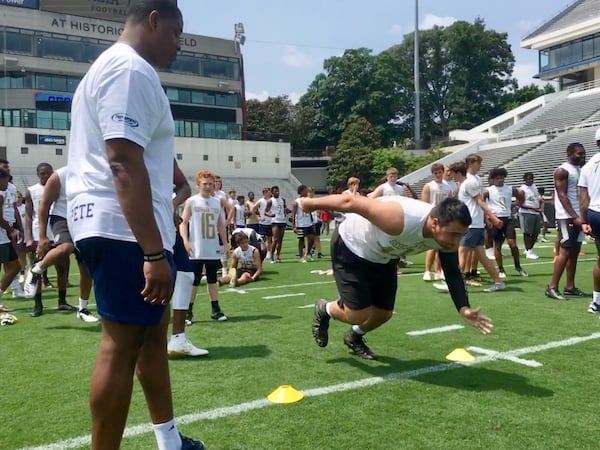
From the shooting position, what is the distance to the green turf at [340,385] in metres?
3.50

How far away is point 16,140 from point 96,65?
4319 cm

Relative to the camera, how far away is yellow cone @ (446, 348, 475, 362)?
16.9ft

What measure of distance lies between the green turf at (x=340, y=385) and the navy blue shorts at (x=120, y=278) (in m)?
1.27

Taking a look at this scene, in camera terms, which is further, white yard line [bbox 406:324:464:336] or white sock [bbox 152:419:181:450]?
white yard line [bbox 406:324:464:336]

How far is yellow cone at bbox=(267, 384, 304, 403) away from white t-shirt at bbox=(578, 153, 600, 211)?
4594mm

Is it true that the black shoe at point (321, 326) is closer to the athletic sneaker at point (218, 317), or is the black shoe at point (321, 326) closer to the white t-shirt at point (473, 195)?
the athletic sneaker at point (218, 317)

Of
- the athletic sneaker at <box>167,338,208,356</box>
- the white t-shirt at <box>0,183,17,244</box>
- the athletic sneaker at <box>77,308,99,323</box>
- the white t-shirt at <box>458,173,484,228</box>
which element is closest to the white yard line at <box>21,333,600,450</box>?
the athletic sneaker at <box>167,338,208,356</box>

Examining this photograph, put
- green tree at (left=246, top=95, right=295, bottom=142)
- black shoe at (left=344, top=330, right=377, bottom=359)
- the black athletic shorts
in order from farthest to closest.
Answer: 1. green tree at (left=246, top=95, right=295, bottom=142)
2. black shoe at (left=344, top=330, right=377, bottom=359)
3. the black athletic shorts

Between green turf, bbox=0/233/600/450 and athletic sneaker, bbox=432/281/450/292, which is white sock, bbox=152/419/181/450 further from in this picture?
athletic sneaker, bbox=432/281/450/292

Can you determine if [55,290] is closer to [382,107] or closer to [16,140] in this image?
[16,140]

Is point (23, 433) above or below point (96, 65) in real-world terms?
below

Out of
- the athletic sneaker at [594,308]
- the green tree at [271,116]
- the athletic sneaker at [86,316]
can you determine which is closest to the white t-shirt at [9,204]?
the athletic sneaker at [86,316]

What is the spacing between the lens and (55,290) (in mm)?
10766

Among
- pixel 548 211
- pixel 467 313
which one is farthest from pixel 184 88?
pixel 467 313
